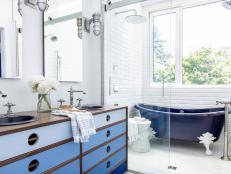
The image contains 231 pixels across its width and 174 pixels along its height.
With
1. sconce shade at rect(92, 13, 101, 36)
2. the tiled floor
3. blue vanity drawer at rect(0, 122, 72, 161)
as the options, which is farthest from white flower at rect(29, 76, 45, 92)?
the tiled floor

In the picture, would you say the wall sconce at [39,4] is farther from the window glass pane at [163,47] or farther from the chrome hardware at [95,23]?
the window glass pane at [163,47]

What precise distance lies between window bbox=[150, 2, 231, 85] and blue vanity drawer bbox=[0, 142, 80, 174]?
8.50 ft

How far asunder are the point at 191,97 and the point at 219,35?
1.33m

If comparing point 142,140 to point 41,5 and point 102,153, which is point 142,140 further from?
point 41,5

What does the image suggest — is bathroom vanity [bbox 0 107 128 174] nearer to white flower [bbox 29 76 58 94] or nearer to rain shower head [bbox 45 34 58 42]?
white flower [bbox 29 76 58 94]

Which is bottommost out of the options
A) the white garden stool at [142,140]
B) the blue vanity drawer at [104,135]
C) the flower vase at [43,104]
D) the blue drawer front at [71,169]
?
the white garden stool at [142,140]

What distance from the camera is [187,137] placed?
11.1 feet

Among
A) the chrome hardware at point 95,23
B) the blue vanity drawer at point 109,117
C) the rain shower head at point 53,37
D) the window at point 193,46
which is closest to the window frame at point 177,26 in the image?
the window at point 193,46

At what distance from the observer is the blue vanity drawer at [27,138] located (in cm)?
120

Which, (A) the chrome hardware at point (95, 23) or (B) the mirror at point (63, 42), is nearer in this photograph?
(B) the mirror at point (63, 42)

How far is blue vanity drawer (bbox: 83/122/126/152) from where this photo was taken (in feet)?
6.33

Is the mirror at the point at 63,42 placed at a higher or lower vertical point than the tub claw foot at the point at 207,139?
higher

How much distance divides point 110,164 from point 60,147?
0.89 meters

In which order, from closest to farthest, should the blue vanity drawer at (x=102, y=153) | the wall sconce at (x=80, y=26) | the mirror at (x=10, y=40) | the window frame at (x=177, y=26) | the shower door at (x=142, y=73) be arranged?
the mirror at (x=10, y=40), the blue vanity drawer at (x=102, y=153), the wall sconce at (x=80, y=26), the shower door at (x=142, y=73), the window frame at (x=177, y=26)
